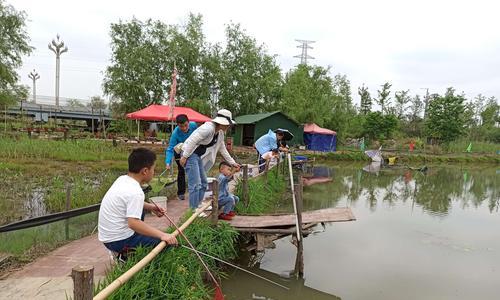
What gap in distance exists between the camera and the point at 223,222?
492 centimetres

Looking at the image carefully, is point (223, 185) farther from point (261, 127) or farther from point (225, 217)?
point (261, 127)

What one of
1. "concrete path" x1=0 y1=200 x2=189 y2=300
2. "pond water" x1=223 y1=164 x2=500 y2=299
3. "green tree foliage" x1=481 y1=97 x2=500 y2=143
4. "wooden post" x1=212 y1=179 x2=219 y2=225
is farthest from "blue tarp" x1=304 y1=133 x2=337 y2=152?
"concrete path" x1=0 y1=200 x2=189 y2=300

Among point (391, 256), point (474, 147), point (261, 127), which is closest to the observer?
point (391, 256)

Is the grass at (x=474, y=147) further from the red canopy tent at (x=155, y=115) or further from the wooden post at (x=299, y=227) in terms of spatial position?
the wooden post at (x=299, y=227)

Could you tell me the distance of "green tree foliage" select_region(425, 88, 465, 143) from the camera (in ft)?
100

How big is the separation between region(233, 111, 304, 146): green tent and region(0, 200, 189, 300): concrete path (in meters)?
19.6

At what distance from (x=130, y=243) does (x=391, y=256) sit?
5028 millimetres

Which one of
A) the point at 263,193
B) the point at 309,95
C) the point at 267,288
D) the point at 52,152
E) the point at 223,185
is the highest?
the point at 309,95

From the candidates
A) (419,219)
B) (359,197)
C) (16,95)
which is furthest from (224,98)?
(419,219)

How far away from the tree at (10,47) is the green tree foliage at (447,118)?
32.3 meters

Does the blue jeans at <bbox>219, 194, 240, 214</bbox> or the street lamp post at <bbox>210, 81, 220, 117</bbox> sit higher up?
the street lamp post at <bbox>210, 81, 220, 117</bbox>

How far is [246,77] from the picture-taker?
28.5 meters

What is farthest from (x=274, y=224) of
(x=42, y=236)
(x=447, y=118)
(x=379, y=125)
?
(x=447, y=118)

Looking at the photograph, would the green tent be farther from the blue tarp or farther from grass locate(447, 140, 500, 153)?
grass locate(447, 140, 500, 153)
